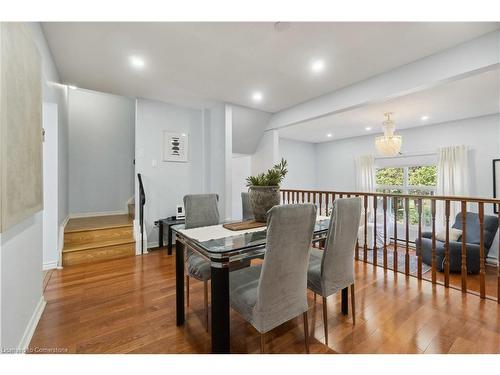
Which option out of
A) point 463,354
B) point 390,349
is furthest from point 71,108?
point 463,354

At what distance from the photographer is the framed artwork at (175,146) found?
3.95 m

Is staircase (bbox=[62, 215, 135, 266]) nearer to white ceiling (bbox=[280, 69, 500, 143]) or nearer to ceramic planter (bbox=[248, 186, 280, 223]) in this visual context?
ceramic planter (bbox=[248, 186, 280, 223])

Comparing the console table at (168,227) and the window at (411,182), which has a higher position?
the window at (411,182)

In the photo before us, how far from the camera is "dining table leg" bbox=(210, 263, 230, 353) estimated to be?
1.26 metres

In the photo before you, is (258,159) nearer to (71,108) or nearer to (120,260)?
(120,260)

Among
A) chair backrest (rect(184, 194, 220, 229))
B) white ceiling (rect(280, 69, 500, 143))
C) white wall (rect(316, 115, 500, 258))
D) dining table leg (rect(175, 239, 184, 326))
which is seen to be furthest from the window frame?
dining table leg (rect(175, 239, 184, 326))

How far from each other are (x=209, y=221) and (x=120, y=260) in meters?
1.90

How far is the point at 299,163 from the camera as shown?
6.89 metres

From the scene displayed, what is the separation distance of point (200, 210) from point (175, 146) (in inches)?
90.3

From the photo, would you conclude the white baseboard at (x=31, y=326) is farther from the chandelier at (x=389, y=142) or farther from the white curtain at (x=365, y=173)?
the white curtain at (x=365, y=173)

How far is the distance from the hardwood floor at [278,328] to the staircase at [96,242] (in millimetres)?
547

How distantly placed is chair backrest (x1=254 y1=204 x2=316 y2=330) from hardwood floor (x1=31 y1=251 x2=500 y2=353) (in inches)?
15.9

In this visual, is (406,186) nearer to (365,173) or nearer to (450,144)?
(365,173)

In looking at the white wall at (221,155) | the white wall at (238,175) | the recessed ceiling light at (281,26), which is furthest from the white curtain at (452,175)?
the recessed ceiling light at (281,26)
